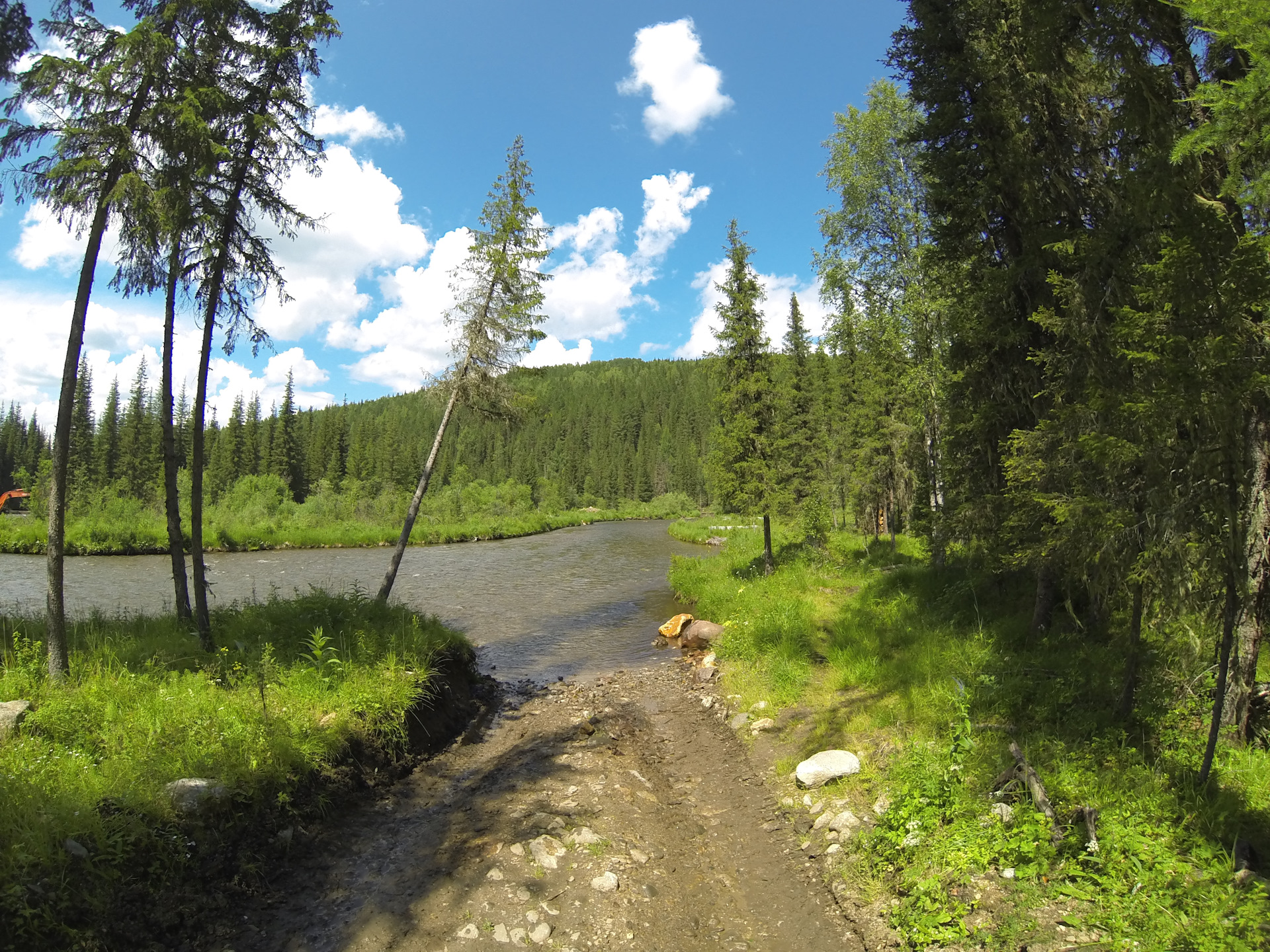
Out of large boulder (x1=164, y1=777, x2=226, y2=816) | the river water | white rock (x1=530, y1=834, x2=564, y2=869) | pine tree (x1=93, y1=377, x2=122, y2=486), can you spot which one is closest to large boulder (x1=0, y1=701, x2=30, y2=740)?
large boulder (x1=164, y1=777, x2=226, y2=816)

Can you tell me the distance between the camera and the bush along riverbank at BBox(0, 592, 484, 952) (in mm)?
4637

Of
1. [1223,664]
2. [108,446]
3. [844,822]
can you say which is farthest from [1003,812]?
[108,446]

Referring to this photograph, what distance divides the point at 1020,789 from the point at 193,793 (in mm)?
7765

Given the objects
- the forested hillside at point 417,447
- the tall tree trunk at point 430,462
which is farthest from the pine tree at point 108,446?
the tall tree trunk at point 430,462

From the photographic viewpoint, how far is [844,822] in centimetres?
619

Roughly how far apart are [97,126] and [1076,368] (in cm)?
1301

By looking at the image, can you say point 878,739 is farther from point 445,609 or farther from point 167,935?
point 445,609

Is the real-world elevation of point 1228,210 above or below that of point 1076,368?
above

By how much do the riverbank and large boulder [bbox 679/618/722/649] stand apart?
36.7 meters

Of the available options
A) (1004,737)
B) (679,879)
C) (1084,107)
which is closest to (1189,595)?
(1004,737)

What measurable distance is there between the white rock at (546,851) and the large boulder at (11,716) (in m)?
5.48

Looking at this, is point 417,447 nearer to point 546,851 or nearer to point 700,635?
point 700,635

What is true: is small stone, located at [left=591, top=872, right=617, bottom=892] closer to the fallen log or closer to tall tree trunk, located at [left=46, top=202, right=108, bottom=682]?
the fallen log

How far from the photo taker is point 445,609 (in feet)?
67.8
